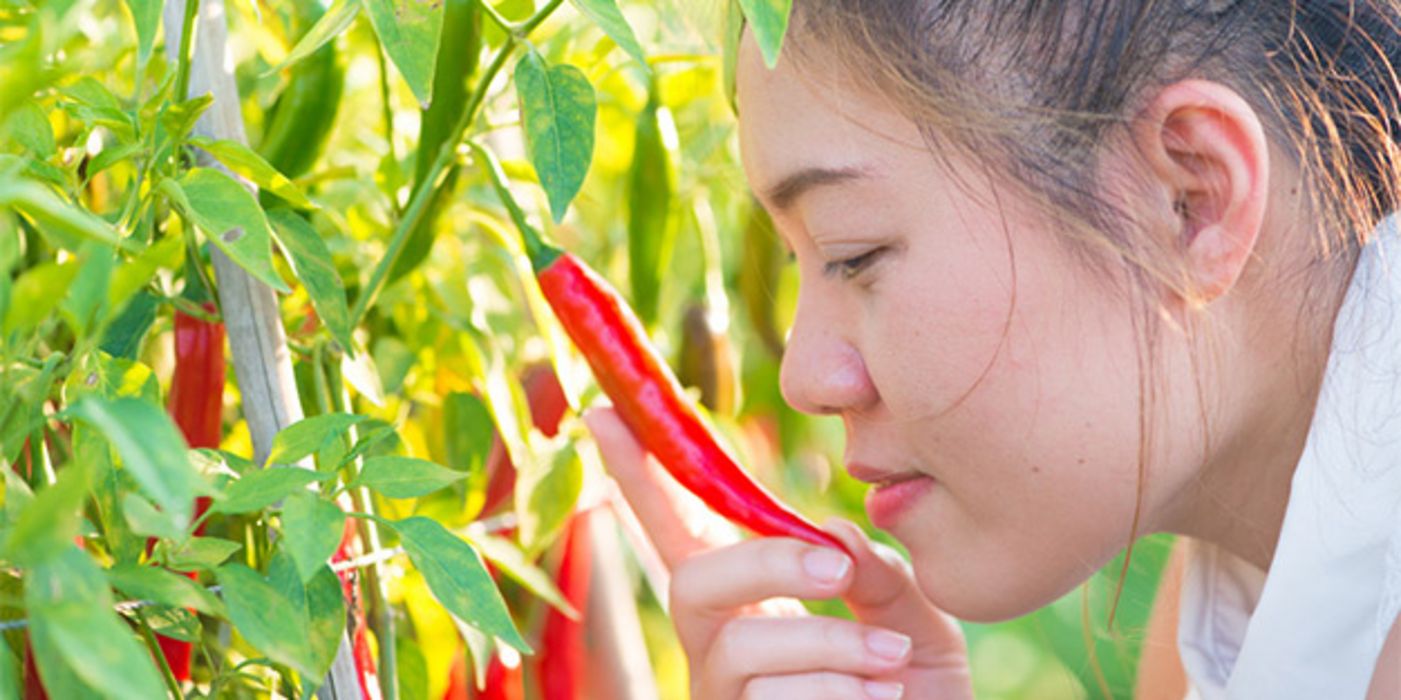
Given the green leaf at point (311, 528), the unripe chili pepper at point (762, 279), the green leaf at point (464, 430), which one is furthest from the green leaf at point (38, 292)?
the unripe chili pepper at point (762, 279)

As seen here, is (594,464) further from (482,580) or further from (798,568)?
(482,580)

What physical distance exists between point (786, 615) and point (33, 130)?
64 centimetres

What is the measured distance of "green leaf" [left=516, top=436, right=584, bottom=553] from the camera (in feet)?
3.08

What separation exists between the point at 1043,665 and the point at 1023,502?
1.27 metres

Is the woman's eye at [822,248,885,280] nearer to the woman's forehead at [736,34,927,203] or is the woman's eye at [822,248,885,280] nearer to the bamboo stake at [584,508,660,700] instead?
the woman's forehead at [736,34,927,203]

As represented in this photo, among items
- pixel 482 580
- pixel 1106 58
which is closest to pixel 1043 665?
pixel 1106 58

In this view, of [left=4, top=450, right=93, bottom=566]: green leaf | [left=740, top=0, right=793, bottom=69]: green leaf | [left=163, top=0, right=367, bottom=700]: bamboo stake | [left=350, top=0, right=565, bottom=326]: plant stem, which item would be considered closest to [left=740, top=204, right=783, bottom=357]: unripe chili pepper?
[left=350, top=0, right=565, bottom=326]: plant stem

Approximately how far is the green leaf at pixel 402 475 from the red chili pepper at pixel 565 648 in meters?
0.49

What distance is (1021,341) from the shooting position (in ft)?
2.75

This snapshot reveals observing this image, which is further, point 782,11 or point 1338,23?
point 1338,23

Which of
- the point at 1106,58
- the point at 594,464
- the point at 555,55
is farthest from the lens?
the point at 594,464

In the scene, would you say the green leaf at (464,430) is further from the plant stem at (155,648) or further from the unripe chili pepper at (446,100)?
the plant stem at (155,648)

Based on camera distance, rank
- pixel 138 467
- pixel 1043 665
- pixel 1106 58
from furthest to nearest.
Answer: pixel 1043 665, pixel 1106 58, pixel 138 467

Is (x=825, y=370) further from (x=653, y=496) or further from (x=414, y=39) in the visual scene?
(x=414, y=39)
